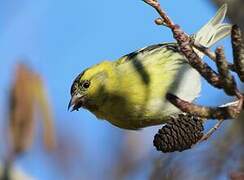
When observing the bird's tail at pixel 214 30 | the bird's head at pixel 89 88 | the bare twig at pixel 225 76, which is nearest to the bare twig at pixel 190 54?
the bare twig at pixel 225 76

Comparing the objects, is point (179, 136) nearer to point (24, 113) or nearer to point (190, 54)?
point (190, 54)

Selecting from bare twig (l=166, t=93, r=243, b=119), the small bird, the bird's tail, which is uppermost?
bare twig (l=166, t=93, r=243, b=119)

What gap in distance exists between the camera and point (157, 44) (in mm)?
2238

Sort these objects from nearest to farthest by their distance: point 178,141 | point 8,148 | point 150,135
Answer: point 178,141, point 8,148, point 150,135

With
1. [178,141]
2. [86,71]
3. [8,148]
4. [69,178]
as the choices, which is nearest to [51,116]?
[8,148]

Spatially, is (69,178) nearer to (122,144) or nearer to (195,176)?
(122,144)

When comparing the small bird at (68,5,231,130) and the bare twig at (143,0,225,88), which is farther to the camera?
the small bird at (68,5,231,130)

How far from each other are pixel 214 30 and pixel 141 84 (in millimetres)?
324

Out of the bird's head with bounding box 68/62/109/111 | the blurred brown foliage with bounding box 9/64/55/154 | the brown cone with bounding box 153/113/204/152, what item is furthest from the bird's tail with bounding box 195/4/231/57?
the brown cone with bounding box 153/113/204/152

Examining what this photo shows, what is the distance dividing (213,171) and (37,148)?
78 centimetres

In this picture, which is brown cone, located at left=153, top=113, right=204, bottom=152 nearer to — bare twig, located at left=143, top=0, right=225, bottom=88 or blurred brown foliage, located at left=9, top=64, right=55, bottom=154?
bare twig, located at left=143, top=0, right=225, bottom=88

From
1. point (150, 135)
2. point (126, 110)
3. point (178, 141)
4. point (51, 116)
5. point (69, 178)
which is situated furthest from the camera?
point (150, 135)

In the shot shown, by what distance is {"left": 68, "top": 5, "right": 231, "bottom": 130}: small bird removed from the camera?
1923 mm

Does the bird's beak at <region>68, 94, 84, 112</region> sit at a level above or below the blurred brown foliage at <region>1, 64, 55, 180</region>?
below
